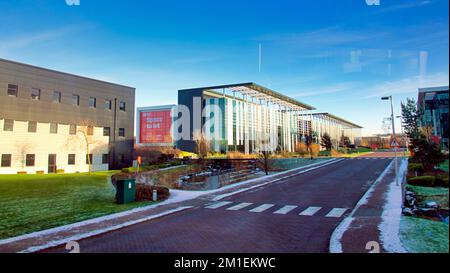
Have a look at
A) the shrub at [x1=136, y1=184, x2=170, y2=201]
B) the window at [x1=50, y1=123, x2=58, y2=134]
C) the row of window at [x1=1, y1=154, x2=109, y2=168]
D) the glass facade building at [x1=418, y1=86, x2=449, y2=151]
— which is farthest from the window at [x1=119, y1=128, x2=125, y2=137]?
the glass facade building at [x1=418, y1=86, x2=449, y2=151]

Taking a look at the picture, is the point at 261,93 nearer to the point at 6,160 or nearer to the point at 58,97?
the point at 58,97

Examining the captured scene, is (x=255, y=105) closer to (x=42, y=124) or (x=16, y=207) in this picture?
(x=42, y=124)

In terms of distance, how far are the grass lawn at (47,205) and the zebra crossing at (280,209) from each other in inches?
158

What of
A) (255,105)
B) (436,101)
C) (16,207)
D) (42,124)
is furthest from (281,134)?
(436,101)

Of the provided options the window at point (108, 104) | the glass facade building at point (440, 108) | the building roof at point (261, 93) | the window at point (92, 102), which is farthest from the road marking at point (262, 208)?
the building roof at point (261, 93)

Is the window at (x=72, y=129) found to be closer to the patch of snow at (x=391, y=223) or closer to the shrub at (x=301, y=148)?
the patch of snow at (x=391, y=223)

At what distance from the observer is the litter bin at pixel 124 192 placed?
12.5 meters

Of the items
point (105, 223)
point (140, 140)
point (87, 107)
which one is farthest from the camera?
point (140, 140)

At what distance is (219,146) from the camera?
1745 inches

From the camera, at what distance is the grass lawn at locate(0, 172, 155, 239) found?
8.85 m

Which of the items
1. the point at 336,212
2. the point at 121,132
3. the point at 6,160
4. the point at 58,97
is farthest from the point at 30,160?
the point at 336,212

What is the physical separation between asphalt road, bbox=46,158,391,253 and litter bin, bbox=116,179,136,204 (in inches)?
151
